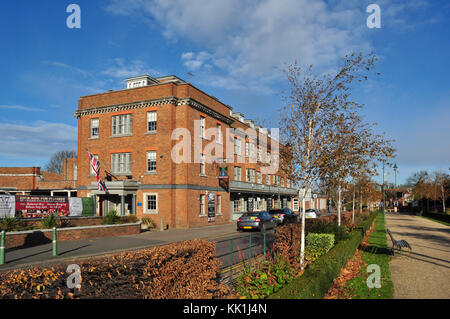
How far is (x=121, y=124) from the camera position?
3142 centimetres

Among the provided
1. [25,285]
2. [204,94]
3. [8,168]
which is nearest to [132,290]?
[25,285]

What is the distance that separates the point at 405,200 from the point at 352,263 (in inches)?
4994

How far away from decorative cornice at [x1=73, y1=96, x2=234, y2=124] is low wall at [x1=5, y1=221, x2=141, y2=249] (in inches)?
429

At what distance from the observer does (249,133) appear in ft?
139

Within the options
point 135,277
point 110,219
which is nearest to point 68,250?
point 110,219

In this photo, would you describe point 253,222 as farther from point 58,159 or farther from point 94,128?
point 58,159

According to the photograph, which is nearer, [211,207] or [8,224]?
[8,224]

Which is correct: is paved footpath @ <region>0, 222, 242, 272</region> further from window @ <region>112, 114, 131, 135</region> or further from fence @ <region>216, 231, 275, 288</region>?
window @ <region>112, 114, 131, 135</region>

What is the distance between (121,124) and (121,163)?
3.60 meters

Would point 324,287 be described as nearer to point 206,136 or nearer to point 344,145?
point 344,145

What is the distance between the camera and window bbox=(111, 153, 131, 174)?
101 ft

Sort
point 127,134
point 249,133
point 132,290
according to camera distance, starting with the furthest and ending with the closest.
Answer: point 249,133, point 127,134, point 132,290

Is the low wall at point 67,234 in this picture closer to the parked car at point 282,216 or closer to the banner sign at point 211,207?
the banner sign at point 211,207

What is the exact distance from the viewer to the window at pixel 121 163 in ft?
101
